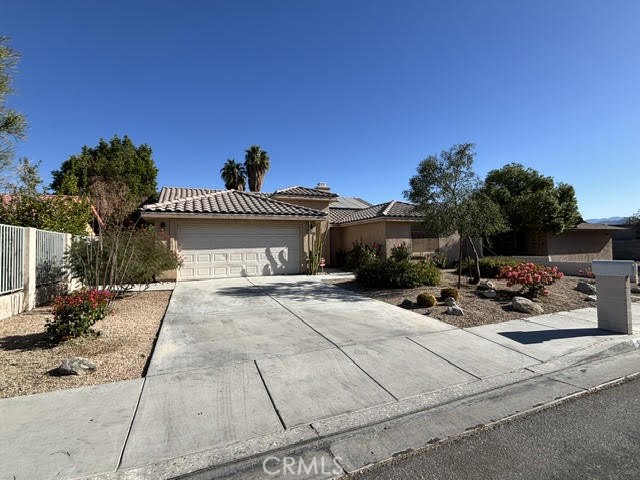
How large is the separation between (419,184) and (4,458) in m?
11.1

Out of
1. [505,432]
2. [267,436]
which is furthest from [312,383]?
[505,432]

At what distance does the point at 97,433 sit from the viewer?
3.15m

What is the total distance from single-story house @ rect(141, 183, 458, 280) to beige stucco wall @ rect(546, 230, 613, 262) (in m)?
9.14

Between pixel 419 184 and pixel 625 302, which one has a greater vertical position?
pixel 419 184

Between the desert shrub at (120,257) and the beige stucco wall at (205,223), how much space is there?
8.23 ft

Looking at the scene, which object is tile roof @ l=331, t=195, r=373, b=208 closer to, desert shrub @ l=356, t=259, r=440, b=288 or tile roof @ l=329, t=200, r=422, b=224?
tile roof @ l=329, t=200, r=422, b=224

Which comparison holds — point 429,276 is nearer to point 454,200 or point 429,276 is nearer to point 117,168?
point 454,200

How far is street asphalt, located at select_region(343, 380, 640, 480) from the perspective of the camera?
2.68 meters

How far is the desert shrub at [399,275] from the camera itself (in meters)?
11.0

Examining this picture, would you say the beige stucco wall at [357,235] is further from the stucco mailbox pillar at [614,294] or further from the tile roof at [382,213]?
the stucco mailbox pillar at [614,294]

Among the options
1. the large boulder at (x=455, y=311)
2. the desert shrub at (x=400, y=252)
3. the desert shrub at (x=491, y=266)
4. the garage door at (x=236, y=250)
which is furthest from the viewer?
the desert shrub at (x=400, y=252)

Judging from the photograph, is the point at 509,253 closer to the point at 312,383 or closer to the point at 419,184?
the point at 419,184

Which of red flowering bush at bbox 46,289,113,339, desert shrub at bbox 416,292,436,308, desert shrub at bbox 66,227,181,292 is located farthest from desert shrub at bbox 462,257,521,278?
red flowering bush at bbox 46,289,113,339

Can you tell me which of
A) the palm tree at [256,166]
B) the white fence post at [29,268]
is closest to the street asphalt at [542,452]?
the white fence post at [29,268]
